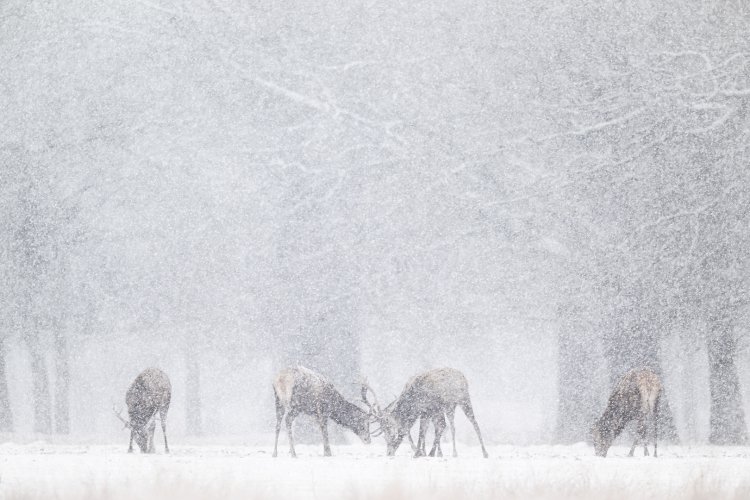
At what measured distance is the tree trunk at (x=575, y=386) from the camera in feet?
87.9

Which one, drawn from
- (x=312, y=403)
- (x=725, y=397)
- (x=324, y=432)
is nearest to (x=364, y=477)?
(x=324, y=432)

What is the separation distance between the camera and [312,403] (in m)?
20.2

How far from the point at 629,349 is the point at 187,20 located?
11.6 m

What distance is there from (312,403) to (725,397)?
9.39 m

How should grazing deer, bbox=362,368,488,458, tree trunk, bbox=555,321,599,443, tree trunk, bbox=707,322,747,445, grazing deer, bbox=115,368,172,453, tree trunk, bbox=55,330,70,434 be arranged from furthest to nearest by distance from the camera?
tree trunk, bbox=55,330,70,434
tree trunk, bbox=555,321,599,443
tree trunk, bbox=707,322,747,445
grazing deer, bbox=115,368,172,453
grazing deer, bbox=362,368,488,458

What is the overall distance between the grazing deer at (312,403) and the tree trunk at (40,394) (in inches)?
540

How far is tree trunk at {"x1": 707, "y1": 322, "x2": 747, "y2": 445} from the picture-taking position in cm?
2561

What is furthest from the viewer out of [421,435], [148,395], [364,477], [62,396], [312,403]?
[62,396]

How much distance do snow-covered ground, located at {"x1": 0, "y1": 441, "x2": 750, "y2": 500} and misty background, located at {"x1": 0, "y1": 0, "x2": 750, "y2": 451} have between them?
6201mm

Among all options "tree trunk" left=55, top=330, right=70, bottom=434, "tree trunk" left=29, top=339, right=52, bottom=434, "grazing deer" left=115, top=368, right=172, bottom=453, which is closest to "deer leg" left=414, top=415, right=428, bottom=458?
"grazing deer" left=115, top=368, right=172, bottom=453

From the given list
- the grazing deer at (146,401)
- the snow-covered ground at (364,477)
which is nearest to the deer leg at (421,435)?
the snow-covered ground at (364,477)

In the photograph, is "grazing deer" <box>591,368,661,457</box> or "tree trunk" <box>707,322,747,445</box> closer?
"grazing deer" <box>591,368,661,457</box>

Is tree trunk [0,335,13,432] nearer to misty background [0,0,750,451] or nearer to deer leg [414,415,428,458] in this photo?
misty background [0,0,750,451]

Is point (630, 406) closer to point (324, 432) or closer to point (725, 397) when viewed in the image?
point (324, 432)
